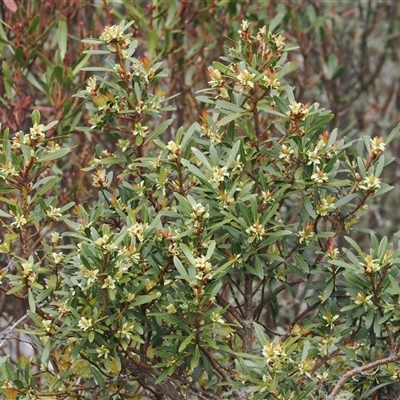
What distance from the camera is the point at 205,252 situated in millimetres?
2047

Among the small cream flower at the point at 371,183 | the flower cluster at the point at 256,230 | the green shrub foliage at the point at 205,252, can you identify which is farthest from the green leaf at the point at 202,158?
the small cream flower at the point at 371,183

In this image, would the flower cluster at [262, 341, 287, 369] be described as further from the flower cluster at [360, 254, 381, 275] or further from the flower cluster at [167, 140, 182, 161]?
the flower cluster at [167, 140, 182, 161]

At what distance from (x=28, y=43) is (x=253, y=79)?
1.69 metres

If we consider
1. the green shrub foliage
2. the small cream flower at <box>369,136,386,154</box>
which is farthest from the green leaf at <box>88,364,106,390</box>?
the small cream flower at <box>369,136,386,154</box>

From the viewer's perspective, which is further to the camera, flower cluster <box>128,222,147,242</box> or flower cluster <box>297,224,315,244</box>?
flower cluster <box>297,224,315,244</box>

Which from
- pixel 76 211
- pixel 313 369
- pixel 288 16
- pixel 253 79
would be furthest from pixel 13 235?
pixel 288 16

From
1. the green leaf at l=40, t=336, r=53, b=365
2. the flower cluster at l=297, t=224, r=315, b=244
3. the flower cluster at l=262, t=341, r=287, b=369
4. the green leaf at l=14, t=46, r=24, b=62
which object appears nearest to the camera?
the flower cluster at l=262, t=341, r=287, b=369

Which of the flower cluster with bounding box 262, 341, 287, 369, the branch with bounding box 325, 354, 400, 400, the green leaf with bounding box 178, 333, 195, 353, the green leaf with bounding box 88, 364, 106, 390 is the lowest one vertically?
the green leaf with bounding box 88, 364, 106, 390

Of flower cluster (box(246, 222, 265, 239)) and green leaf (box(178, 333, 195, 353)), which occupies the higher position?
flower cluster (box(246, 222, 265, 239))

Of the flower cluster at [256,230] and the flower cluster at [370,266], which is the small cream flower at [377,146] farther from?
the flower cluster at [256,230]

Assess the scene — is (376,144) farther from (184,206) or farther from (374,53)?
(374,53)

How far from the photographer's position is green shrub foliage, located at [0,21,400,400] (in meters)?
2.01

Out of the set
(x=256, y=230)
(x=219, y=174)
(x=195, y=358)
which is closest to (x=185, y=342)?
(x=195, y=358)

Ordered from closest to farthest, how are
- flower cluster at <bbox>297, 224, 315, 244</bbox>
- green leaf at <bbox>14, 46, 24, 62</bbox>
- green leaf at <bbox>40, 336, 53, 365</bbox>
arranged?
green leaf at <bbox>40, 336, 53, 365</bbox>
flower cluster at <bbox>297, 224, 315, 244</bbox>
green leaf at <bbox>14, 46, 24, 62</bbox>
